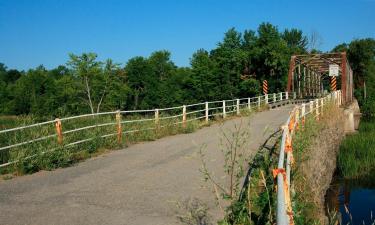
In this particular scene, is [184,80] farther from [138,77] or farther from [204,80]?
[138,77]

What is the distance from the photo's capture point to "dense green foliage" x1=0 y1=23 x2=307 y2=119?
212 feet

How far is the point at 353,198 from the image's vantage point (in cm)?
1717

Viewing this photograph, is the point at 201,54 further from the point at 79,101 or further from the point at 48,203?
the point at 48,203

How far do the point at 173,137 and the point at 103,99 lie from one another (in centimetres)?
6075

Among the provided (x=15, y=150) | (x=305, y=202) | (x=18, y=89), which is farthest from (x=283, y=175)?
(x=18, y=89)

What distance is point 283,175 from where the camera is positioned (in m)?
4.13

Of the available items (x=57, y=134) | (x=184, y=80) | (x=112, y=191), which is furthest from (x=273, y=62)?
(x=112, y=191)

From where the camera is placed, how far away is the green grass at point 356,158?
1967 centimetres

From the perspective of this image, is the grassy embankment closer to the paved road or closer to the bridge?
the bridge

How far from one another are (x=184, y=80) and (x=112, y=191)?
66.1 metres

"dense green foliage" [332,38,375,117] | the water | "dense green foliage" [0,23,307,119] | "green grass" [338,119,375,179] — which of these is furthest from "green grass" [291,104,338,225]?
"dense green foliage" [332,38,375,117]

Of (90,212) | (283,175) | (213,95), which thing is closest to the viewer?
(283,175)

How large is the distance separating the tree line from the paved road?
4908cm

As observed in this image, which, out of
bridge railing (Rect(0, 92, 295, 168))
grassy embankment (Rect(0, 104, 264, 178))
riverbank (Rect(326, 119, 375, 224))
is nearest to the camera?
grassy embankment (Rect(0, 104, 264, 178))
